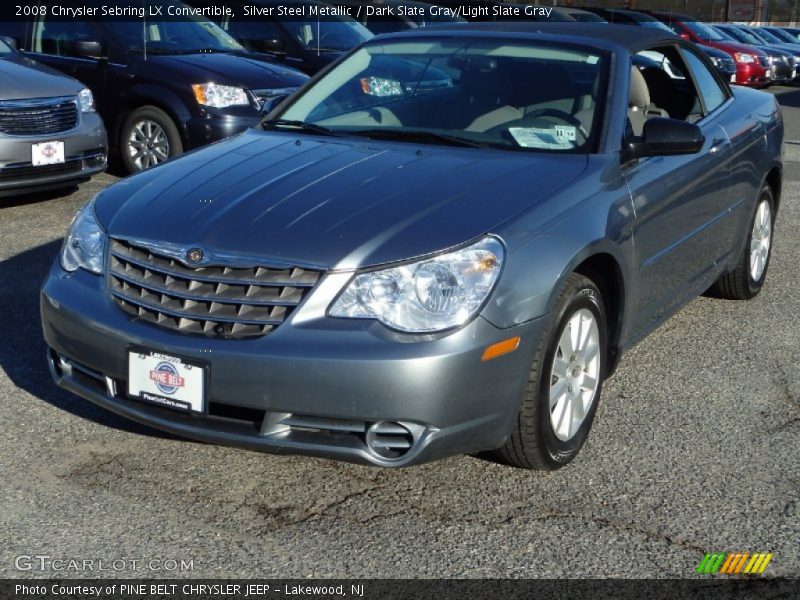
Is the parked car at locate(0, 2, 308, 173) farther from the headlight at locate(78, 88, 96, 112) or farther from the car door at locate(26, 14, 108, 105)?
the headlight at locate(78, 88, 96, 112)

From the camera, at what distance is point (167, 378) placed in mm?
3408

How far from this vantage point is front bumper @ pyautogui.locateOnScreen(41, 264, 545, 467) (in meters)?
3.22

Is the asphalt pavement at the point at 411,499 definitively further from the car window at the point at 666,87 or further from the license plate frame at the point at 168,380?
the car window at the point at 666,87

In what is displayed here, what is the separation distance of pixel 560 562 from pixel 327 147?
191 cm


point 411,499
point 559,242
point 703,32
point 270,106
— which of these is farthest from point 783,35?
point 411,499

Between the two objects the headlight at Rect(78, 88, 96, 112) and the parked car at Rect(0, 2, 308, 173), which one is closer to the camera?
the headlight at Rect(78, 88, 96, 112)

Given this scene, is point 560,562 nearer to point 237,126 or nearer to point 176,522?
point 176,522

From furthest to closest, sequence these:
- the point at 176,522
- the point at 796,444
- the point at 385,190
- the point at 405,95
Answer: the point at 405,95 → the point at 796,444 → the point at 385,190 → the point at 176,522

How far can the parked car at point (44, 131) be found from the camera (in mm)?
7590

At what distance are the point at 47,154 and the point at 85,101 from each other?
756mm

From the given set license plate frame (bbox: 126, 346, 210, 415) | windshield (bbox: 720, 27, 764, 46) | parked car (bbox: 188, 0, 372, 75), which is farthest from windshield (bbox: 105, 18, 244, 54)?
windshield (bbox: 720, 27, 764, 46)

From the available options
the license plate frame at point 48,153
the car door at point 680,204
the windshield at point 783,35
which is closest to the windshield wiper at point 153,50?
the license plate frame at point 48,153

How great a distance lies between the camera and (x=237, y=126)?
877 cm

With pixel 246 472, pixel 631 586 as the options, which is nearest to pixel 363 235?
pixel 246 472
